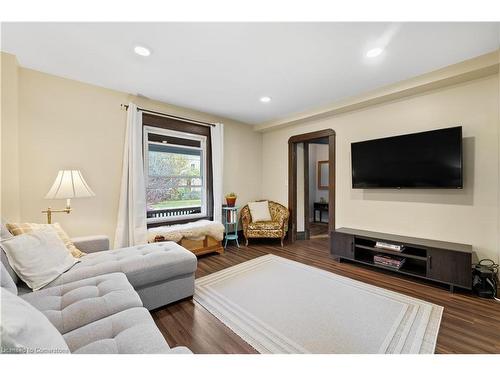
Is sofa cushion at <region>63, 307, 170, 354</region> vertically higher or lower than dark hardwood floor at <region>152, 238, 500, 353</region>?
higher

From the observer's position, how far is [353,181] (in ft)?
10.9

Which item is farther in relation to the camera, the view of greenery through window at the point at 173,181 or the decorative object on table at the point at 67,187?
the view of greenery through window at the point at 173,181

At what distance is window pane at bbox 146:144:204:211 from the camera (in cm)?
346

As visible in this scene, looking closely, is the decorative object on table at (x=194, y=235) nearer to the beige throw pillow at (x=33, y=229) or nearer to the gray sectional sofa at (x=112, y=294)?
the gray sectional sofa at (x=112, y=294)

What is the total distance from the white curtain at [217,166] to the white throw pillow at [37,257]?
2.37 meters

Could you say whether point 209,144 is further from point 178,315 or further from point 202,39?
point 178,315

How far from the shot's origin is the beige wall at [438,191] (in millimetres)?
2357

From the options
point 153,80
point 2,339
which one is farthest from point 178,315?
point 153,80

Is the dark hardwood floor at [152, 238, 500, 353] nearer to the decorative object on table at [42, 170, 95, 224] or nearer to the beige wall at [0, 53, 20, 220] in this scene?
the decorative object on table at [42, 170, 95, 224]

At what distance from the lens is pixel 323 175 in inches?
252

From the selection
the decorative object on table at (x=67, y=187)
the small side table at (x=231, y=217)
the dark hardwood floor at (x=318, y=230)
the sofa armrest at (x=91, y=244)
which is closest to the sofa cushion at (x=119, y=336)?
the sofa armrest at (x=91, y=244)

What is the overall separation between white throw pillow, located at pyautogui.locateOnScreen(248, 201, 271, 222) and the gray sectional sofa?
220cm

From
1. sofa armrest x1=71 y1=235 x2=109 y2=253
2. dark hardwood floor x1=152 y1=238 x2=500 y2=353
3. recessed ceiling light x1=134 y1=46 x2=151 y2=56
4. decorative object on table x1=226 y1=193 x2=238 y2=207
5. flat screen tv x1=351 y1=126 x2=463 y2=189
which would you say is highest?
recessed ceiling light x1=134 y1=46 x2=151 y2=56

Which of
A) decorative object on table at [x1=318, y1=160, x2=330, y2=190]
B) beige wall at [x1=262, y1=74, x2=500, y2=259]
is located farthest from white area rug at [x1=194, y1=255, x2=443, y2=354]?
decorative object on table at [x1=318, y1=160, x2=330, y2=190]
